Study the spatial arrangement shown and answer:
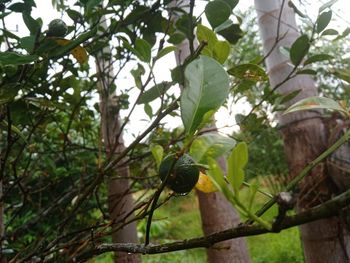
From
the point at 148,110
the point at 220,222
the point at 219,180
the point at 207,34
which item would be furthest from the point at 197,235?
the point at 219,180

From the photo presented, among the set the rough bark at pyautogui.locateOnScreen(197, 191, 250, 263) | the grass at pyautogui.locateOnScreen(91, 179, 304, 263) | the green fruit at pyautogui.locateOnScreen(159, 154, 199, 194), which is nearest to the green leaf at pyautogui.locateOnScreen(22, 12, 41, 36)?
the green fruit at pyautogui.locateOnScreen(159, 154, 199, 194)

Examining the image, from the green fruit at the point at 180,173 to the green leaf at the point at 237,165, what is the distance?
0.10 metres

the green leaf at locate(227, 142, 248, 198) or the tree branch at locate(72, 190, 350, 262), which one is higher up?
the green leaf at locate(227, 142, 248, 198)

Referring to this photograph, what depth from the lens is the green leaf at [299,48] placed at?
62 centimetres

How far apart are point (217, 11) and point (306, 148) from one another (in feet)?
2.16

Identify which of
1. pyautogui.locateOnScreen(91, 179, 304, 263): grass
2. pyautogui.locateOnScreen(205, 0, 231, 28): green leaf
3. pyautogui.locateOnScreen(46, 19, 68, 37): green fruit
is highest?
pyautogui.locateOnScreen(46, 19, 68, 37): green fruit

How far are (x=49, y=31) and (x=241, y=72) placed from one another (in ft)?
1.01

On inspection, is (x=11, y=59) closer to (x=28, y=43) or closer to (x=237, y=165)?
(x=28, y=43)

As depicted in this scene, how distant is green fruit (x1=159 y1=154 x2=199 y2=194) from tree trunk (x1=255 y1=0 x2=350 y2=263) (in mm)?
614

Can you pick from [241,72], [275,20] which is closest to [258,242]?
[275,20]

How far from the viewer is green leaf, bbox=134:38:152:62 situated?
48cm

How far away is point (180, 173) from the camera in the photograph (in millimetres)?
354

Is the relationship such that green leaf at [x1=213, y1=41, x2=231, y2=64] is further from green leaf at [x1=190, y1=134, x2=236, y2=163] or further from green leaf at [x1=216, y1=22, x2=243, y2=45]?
green leaf at [x1=216, y1=22, x2=243, y2=45]

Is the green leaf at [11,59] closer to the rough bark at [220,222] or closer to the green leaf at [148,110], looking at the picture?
the green leaf at [148,110]
